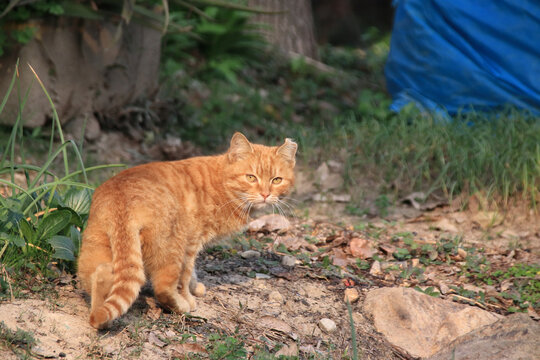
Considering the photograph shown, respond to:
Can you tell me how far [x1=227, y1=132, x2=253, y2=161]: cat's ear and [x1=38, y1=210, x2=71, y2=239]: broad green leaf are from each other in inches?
38.4

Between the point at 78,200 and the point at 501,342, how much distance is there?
94.8 inches

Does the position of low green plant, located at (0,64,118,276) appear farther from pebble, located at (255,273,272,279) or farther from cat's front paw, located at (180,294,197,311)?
pebble, located at (255,273,272,279)

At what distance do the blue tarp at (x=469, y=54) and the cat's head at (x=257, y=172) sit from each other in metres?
3.21

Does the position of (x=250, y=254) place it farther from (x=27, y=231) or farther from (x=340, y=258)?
(x=27, y=231)

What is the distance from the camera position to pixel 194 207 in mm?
3213

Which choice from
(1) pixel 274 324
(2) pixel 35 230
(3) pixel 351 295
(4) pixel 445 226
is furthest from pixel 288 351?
(4) pixel 445 226

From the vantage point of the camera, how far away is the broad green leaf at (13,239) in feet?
9.75

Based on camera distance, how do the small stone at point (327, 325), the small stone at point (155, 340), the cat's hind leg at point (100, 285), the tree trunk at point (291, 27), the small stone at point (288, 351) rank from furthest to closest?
the tree trunk at point (291, 27)
the small stone at point (327, 325)
the small stone at point (288, 351)
the small stone at point (155, 340)
the cat's hind leg at point (100, 285)

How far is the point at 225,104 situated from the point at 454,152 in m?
3.03

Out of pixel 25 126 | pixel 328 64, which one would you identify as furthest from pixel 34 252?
pixel 328 64

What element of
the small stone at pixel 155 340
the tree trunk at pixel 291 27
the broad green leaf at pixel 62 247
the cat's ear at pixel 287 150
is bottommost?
the small stone at pixel 155 340

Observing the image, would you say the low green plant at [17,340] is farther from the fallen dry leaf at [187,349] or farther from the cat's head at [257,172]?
the cat's head at [257,172]

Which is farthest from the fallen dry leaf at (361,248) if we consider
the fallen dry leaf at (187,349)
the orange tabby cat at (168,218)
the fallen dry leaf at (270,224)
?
the fallen dry leaf at (187,349)

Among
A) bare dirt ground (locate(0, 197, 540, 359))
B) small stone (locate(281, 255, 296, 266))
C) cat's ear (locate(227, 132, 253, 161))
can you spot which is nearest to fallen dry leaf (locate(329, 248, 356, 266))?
bare dirt ground (locate(0, 197, 540, 359))
